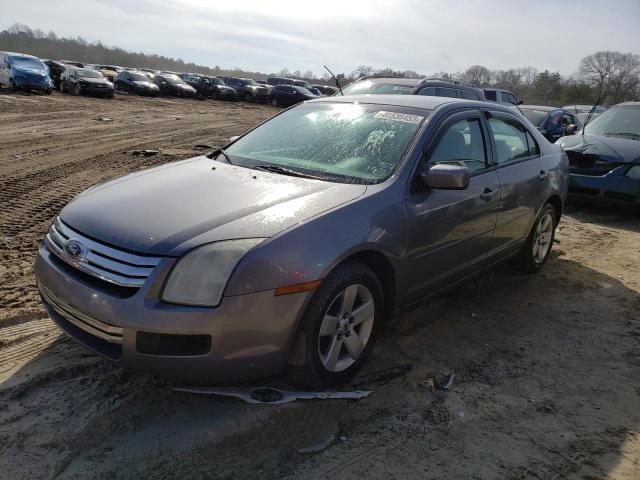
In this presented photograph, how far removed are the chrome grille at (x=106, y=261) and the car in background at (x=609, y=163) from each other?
7100 mm

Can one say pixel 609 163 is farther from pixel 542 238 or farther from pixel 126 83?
pixel 126 83

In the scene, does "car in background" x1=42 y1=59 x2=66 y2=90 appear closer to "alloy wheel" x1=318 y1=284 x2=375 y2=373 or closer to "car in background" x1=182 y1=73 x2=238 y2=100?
"car in background" x1=182 y1=73 x2=238 y2=100

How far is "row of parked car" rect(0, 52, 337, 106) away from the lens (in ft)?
73.0

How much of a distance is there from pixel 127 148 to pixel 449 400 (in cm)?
948

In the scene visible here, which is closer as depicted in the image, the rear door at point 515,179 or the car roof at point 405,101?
the car roof at point 405,101

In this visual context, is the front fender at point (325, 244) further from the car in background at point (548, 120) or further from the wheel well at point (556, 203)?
the car in background at point (548, 120)

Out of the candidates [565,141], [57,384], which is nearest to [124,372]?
[57,384]

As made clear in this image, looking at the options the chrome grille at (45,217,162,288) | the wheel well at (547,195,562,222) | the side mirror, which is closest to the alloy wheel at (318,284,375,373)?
the side mirror

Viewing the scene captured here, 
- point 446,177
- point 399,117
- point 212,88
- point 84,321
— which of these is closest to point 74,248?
point 84,321

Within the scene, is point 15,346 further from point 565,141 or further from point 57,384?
point 565,141

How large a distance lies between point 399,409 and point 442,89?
814 cm

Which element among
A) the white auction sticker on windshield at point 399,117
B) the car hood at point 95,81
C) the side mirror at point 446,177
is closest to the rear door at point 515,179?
the white auction sticker on windshield at point 399,117

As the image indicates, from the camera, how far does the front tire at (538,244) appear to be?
4.99 meters

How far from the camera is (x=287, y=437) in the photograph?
102 inches
